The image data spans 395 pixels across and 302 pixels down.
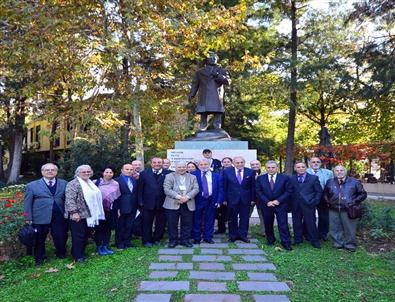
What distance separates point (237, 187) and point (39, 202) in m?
3.31

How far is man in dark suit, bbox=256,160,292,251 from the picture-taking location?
6953mm

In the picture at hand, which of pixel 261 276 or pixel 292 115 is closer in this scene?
pixel 261 276

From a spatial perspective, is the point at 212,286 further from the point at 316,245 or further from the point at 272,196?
the point at 316,245

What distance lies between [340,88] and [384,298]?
1459cm

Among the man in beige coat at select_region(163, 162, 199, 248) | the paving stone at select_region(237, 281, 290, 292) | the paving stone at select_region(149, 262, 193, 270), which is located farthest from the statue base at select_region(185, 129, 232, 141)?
the paving stone at select_region(237, 281, 290, 292)

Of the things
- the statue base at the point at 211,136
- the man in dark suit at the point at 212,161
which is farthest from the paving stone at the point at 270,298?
the statue base at the point at 211,136

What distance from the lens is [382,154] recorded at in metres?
18.5

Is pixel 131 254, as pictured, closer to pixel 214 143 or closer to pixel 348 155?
pixel 214 143

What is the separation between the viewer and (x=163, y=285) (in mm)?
4684

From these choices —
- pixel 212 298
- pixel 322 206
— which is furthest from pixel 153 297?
pixel 322 206

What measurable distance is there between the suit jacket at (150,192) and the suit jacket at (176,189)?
0.14 metres

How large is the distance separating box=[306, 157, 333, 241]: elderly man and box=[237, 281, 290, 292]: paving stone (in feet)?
9.29

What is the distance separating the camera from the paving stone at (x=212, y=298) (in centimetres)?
421

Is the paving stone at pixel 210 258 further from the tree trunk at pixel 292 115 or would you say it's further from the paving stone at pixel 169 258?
the tree trunk at pixel 292 115
